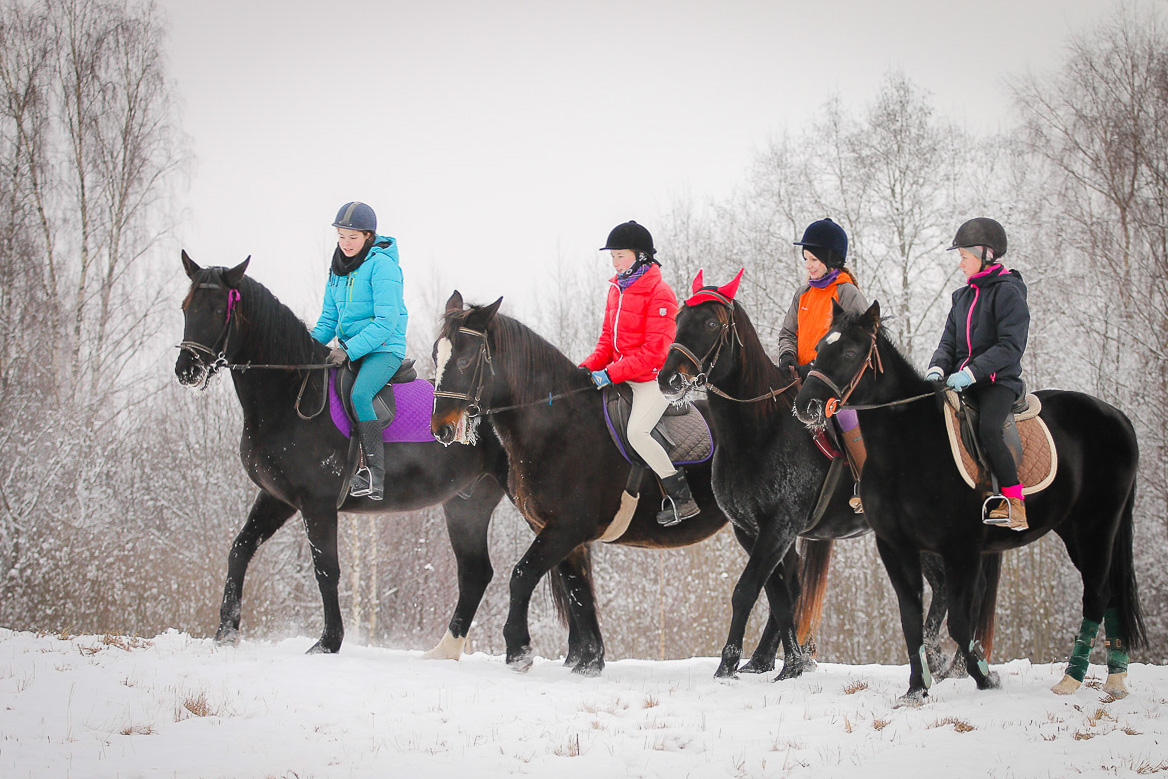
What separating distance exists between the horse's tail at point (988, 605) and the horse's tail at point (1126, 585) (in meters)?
0.84

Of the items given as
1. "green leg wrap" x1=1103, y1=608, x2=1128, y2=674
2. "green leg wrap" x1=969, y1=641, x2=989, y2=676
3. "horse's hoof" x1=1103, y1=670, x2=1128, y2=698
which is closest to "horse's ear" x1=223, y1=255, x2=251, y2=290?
"green leg wrap" x1=969, y1=641, x2=989, y2=676

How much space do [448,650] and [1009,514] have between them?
4760mm

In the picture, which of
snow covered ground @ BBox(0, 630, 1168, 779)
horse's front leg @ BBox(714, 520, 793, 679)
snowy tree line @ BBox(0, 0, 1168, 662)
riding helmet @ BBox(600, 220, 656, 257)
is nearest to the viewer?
snow covered ground @ BBox(0, 630, 1168, 779)

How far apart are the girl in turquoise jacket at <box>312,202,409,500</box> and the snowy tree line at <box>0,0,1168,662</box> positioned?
8811mm

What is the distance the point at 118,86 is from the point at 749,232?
15822 mm

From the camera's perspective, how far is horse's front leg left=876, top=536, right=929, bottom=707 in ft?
18.6

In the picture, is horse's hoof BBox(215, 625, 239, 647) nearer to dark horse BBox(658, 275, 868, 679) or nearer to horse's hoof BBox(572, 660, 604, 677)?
horse's hoof BBox(572, 660, 604, 677)

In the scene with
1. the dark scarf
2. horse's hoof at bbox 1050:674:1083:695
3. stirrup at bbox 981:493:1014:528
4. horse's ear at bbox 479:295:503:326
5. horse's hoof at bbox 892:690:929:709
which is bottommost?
horse's hoof at bbox 892:690:929:709

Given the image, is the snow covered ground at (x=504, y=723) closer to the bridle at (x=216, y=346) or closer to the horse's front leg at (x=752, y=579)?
the horse's front leg at (x=752, y=579)

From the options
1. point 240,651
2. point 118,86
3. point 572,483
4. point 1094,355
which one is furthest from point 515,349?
point 118,86

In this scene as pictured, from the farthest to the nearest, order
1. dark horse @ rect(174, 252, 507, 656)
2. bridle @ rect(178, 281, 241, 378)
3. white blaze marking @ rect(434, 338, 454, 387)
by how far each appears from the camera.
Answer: dark horse @ rect(174, 252, 507, 656), bridle @ rect(178, 281, 241, 378), white blaze marking @ rect(434, 338, 454, 387)

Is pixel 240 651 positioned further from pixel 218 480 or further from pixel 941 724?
pixel 218 480

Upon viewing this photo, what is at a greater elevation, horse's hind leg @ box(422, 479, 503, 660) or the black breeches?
the black breeches

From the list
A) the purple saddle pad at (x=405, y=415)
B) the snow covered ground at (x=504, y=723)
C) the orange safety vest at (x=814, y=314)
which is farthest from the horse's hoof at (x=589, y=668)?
the orange safety vest at (x=814, y=314)
